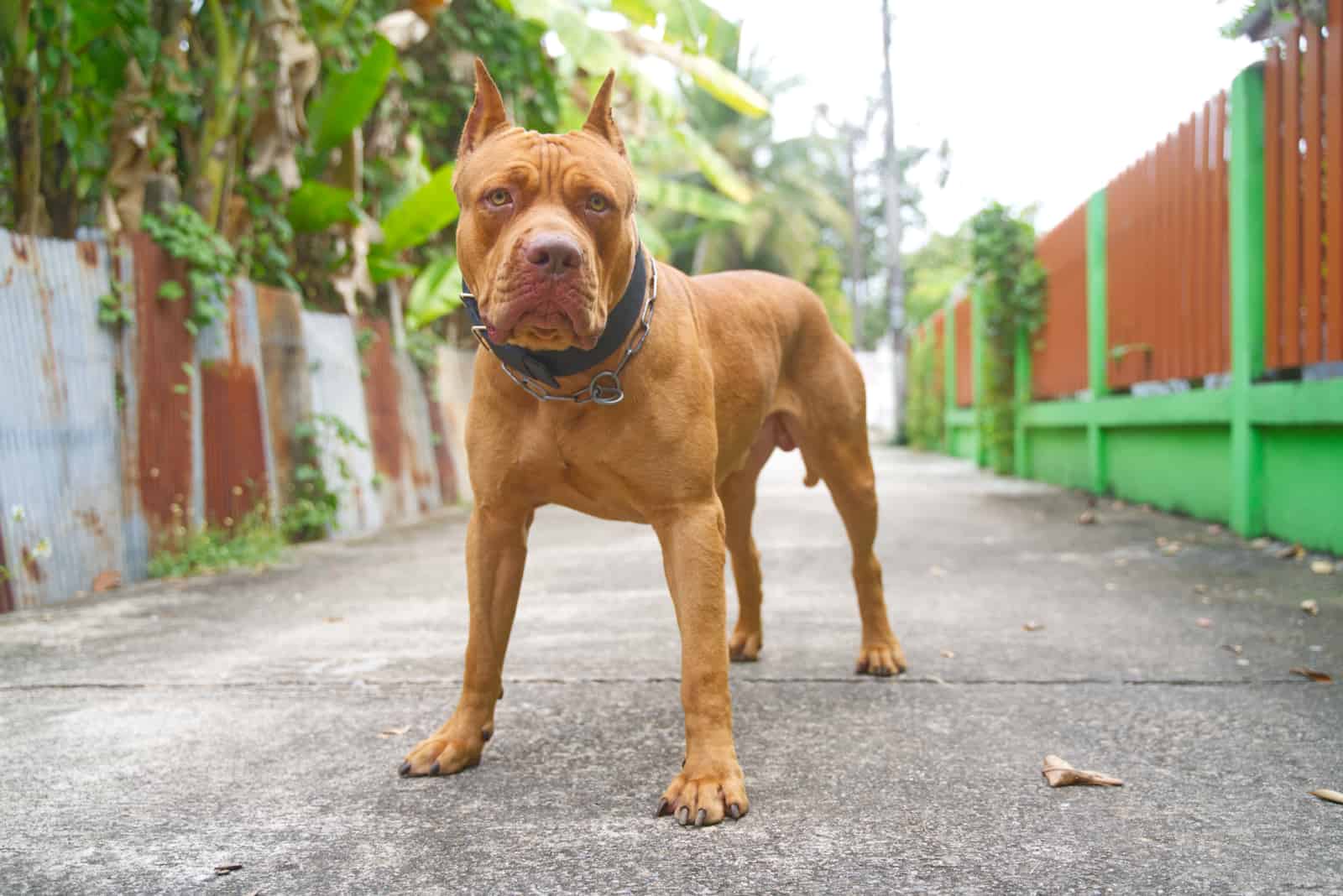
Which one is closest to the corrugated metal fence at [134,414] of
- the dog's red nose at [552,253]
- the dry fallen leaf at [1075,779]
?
the dog's red nose at [552,253]

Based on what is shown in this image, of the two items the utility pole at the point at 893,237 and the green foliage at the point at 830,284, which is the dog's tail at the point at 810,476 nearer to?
the utility pole at the point at 893,237

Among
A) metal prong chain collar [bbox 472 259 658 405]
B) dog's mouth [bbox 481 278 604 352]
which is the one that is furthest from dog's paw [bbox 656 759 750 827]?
dog's mouth [bbox 481 278 604 352]

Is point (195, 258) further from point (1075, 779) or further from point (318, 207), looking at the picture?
point (1075, 779)

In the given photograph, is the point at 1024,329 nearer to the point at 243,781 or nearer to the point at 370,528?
the point at 370,528

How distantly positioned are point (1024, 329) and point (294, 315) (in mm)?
8015

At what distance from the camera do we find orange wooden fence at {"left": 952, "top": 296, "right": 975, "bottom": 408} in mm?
14827

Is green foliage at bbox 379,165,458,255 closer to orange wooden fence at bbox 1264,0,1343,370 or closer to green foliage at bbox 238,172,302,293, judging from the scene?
green foliage at bbox 238,172,302,293

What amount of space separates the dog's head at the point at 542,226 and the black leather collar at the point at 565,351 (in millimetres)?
36

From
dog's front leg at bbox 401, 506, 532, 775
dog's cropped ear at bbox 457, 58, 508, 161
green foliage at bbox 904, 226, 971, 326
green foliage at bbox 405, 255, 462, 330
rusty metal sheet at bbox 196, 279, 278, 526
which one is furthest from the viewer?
green foliage at bbox 904, 226, 971, 326

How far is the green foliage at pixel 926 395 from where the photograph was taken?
18.4 metres

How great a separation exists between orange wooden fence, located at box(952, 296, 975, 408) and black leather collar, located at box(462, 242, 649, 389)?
1249 cm

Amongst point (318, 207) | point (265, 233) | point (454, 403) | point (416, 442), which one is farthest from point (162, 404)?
point (454, 403)

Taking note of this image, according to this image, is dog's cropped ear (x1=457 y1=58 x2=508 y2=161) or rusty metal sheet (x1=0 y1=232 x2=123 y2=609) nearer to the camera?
dog's cropped ear (x1=457 y1=58 x2=508 y2=161)

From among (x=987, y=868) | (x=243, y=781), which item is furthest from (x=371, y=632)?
(x=987, y=868)
